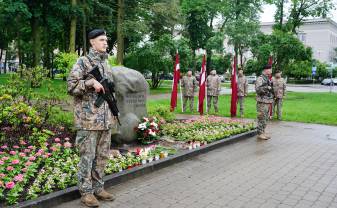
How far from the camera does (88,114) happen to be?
5.05 m

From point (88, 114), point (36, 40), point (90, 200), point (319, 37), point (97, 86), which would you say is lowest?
point (90, 200)

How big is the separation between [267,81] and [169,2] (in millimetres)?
18876

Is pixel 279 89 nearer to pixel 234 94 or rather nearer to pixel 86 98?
pixel 234 94

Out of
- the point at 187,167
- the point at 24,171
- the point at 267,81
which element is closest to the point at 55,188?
the point at 24,171

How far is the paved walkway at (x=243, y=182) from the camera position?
552cm

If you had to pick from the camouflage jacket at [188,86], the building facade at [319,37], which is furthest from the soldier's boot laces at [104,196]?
the building facade at [319,37]

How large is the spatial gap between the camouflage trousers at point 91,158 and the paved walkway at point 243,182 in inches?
13.0

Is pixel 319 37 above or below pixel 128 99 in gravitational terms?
above

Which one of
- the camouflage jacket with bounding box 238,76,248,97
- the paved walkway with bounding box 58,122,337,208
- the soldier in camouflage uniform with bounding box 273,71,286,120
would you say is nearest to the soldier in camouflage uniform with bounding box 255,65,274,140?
the paved walkway with bounding box 58,122,337,208

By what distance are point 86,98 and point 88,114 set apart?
8.5 inches

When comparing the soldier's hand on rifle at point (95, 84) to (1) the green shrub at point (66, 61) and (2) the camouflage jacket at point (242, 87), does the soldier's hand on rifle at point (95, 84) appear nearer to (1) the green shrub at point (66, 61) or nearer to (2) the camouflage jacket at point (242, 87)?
(1) the green shrub at point (66, 61)

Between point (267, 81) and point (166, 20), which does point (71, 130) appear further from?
point (166, 20)

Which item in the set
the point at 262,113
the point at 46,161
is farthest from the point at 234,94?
the point at 46,161

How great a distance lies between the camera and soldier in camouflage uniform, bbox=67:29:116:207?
16.4 ft
